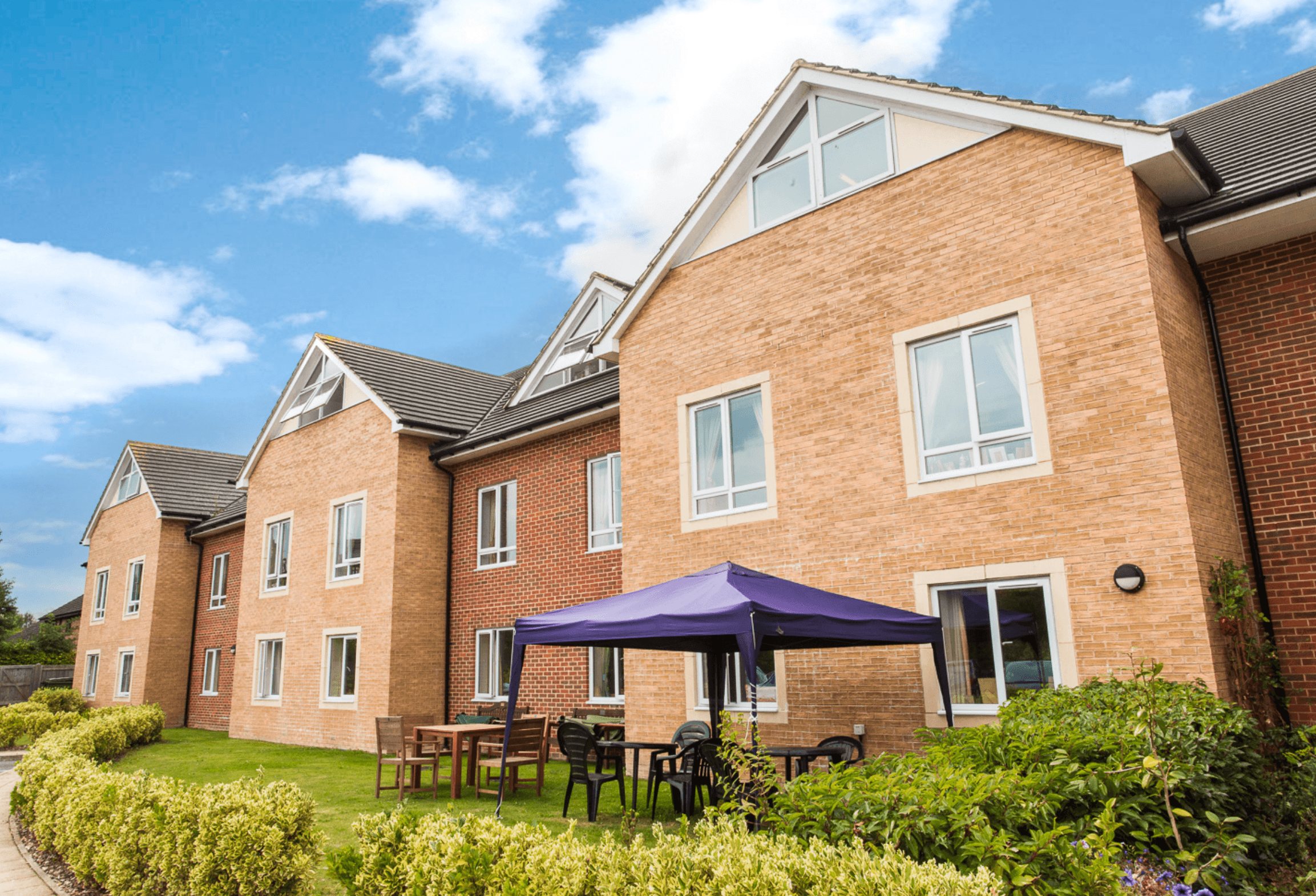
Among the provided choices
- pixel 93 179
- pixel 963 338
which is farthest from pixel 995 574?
pixel 93 179

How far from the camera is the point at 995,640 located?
28.1 feet

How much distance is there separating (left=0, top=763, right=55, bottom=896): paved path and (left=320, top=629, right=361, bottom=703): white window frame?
622 centimetres

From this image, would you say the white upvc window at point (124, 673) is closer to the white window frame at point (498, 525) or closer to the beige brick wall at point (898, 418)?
the white window frame at point (498, 525)

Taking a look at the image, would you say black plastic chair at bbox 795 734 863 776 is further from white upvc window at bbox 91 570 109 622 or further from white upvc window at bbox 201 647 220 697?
white upvc window at bbox 91 570 109 622

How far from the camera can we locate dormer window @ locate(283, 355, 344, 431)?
63.5 feet

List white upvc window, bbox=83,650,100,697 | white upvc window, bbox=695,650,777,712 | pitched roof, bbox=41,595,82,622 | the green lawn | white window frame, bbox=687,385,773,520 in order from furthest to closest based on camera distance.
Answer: pitched roof, bbox=41,595,82,622 → white upvc window, bbox=83,650,100,697 → white window frame, bbox=687,385,773,520 → white upvc window, bbox=695,650,777,712 → the green lawn

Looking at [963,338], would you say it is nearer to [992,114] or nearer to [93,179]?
[992,114]

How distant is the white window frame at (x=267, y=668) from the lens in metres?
19.9

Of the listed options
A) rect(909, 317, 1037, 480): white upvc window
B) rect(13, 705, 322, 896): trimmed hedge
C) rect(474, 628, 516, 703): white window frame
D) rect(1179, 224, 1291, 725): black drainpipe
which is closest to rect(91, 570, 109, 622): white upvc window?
rect(474, 628, 516, 703): white window frame

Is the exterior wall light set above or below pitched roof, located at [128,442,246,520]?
below

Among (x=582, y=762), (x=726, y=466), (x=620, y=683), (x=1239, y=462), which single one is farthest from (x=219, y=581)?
(x=1239, y=462)

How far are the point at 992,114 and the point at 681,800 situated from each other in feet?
26.8

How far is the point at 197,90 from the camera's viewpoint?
645 inches

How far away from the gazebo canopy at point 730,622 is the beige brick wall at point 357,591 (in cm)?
910
